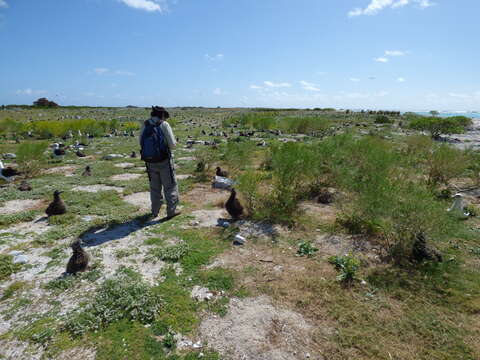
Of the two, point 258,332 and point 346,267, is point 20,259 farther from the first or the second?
point 346,267

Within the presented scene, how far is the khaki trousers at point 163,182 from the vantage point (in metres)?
5.20

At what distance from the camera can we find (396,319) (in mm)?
2879

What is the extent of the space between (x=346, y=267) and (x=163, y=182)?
11.5 ft

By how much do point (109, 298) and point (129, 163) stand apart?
811cm

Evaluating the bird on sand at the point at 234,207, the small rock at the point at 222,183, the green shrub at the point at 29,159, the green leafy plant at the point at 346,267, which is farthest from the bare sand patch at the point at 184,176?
the green leafy plant at the point at 346,267

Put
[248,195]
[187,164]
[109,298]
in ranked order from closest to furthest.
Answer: [109,298]
[248,195]
[187,164]

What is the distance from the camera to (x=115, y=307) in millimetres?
2979

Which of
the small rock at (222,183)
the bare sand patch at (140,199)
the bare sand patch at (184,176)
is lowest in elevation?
the bare sand patch at (140,199)

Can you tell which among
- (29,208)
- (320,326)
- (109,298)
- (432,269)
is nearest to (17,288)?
(109,298)

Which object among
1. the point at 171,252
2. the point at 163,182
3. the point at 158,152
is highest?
the point at 158,152

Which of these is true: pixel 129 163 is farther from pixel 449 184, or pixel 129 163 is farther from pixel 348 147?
pixel 449 184

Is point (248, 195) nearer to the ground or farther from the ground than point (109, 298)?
farther from the ground

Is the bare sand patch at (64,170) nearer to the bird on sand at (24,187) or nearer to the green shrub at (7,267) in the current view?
the bird on sand at (24,187)

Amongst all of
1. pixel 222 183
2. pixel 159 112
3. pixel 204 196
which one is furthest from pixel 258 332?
pixel 222 183
